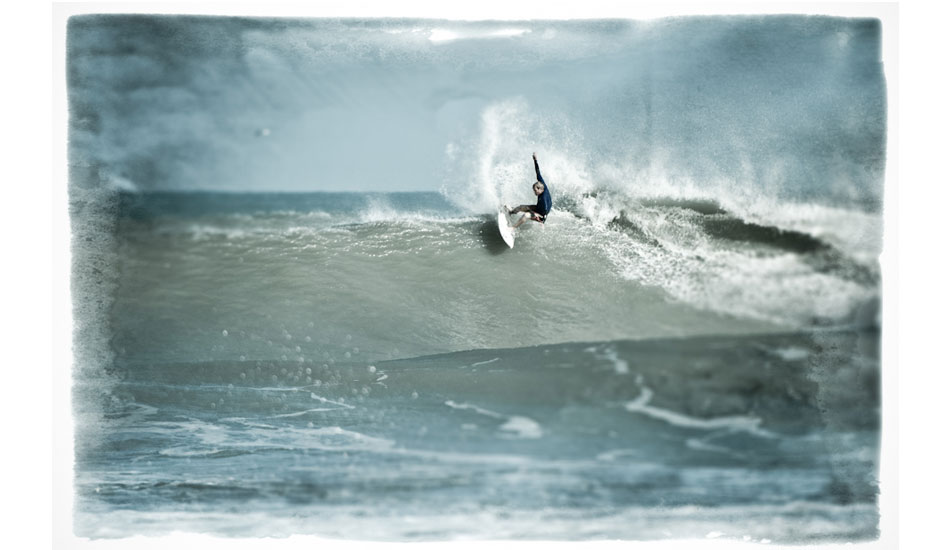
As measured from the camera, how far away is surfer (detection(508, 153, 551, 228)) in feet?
10.4

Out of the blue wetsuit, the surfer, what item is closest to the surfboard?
the surfer

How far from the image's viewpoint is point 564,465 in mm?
3107

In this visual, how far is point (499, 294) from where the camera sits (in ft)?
11.1

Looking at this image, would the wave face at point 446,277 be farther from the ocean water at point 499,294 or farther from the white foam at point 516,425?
the white foam at point 516,425

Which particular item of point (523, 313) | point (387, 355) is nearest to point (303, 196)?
point (387, 355)

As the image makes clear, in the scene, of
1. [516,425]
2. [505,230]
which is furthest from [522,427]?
[505,230]

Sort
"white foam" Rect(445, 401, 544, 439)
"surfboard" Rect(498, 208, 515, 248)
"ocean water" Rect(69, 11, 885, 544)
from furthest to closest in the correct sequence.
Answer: "surfboard" Rect(498, 208, 515, 248), "white foam" Rect(445, 401, 544, 439), "ocean water" Rect(69, 11, 885, 544)

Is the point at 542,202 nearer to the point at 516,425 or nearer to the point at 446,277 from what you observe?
the point at 446,277

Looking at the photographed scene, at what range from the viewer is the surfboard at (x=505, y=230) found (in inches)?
129

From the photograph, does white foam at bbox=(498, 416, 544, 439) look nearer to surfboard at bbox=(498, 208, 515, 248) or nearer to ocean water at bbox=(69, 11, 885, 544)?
ocean water at bbox=(69, 11, 885, 544)

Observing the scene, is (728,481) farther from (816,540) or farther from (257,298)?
(257,298)

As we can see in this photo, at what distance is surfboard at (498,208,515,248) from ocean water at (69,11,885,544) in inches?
2.5

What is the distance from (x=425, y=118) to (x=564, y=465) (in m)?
2.07

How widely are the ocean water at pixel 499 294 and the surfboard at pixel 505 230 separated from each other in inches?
2.5
